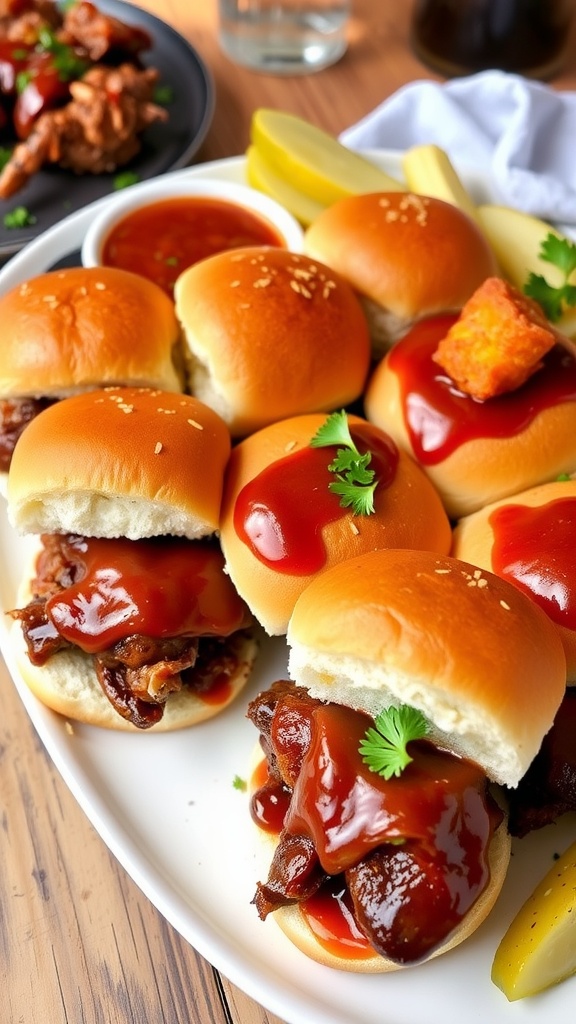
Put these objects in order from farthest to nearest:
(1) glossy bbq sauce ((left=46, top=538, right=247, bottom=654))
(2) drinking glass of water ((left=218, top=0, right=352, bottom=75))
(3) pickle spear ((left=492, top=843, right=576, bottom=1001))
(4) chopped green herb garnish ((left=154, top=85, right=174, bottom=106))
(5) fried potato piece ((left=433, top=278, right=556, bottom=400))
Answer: (2) drinking glass of water ((left=218, top=0, right=352, bottom=75)), (4) chopped green herb garnish ((left=154, top=85, right=174, bottom=106)), (5) fried potato piece ((left=433, top=278, right=556, bottom=400)), (1) glossy bbq sauce ((left=46, top=538, right=247, bottom=654)), (3) pickle spear ((left=492, top=843, right=576, bottom=1001))

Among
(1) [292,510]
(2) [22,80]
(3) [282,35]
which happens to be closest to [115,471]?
(1) [292,510]

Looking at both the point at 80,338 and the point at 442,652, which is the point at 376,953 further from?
the point at 80,338

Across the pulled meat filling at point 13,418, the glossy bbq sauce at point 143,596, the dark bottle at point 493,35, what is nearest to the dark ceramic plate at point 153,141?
the pulled meat filling at point 13,418

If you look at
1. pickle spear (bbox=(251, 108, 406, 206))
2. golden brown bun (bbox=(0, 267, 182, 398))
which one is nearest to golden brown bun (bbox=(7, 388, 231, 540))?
golden brown bun (bbox=(0, 267, 182, 398))

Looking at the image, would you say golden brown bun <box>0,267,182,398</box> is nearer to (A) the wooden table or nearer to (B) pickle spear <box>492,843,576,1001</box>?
(A) the wooden table

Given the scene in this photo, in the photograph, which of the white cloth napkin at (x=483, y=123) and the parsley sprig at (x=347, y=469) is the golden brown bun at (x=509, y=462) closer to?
the parsley sprig at (x=347, y=469)

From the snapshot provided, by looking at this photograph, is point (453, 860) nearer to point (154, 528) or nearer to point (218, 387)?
point (154, 528)

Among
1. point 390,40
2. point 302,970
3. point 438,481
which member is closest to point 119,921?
point 302,970
